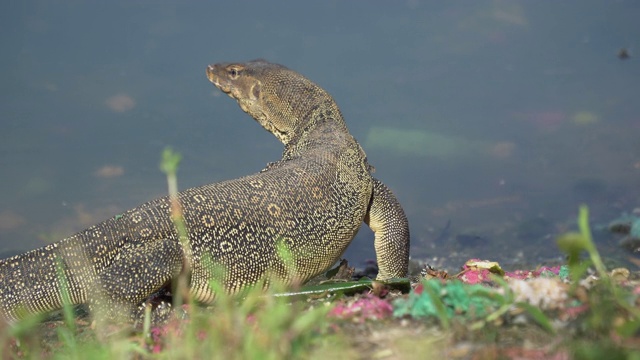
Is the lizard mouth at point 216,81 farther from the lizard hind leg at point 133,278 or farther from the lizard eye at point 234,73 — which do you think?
the lizard hind leg at point 133,278

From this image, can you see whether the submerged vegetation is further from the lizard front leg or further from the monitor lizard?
the lizard front leg

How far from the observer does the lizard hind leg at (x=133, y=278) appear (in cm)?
602

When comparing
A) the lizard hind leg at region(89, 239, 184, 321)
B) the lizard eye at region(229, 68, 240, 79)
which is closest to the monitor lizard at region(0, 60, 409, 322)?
the lizard hind leg at region(89, 239, 184, 321)

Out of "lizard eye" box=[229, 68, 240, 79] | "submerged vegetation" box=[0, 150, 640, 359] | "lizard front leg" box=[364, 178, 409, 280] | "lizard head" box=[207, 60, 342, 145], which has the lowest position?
"submerged vegetation" box=[0, 150, 640, 359]

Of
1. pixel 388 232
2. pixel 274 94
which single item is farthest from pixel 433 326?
pixel 274 94

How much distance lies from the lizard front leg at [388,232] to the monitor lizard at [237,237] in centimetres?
1

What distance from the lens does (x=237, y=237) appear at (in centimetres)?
664

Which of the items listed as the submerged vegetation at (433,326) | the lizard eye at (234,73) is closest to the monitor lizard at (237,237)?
the lizard eye at (234,73)

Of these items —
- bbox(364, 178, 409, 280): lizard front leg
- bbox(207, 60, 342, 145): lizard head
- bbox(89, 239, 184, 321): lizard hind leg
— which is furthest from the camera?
bbox(207, 60, 342, 145): lizard head

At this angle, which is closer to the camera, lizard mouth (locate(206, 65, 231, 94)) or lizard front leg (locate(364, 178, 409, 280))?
lizard front leg (locate(364, 178, 409, 280))

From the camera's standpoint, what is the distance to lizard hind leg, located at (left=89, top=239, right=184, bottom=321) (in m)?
6.02

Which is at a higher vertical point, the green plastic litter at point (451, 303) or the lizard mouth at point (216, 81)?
the lizard mouth at point (216, 81)

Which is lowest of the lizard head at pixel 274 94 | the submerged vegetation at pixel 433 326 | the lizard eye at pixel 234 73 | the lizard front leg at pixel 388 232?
the submerged vegetation at pixel 433 326

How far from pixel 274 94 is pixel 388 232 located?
2.00 meters
